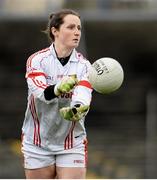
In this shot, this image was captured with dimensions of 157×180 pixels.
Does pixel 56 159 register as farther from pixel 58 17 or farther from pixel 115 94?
pixel 115 94

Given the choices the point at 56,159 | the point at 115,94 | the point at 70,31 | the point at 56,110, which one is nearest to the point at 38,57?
the point at 70,31

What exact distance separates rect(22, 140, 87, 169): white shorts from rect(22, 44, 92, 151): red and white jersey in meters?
0.06

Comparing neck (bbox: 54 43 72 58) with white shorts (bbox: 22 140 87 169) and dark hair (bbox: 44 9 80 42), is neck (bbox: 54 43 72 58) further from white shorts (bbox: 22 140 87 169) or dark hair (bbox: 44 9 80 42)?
white shorts (bbox: 22 140 87 169)

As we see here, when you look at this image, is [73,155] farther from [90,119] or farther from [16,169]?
[90,119]

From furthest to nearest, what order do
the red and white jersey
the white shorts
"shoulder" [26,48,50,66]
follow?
the white shorts < "shoulder" [26,48,50,66] < the red and white jersey

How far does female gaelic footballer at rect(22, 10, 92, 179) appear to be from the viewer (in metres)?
5.92

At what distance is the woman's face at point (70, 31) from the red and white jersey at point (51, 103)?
0.12m

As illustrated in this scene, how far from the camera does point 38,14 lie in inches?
706

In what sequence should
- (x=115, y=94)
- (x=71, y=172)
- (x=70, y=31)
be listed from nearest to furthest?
(x=70, y=31)
(x=71, y=172)
(x=115, y=94)

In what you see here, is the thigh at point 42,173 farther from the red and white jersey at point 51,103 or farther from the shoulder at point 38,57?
the shoulder at point 38,57

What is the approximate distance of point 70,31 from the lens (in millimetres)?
5941

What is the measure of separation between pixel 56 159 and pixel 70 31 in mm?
1042

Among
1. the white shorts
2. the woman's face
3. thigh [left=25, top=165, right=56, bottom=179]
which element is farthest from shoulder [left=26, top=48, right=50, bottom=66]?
thigh [left=25, top=165, right=56, bottom=179]

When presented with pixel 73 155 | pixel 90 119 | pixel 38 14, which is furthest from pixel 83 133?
pixel 90 119
